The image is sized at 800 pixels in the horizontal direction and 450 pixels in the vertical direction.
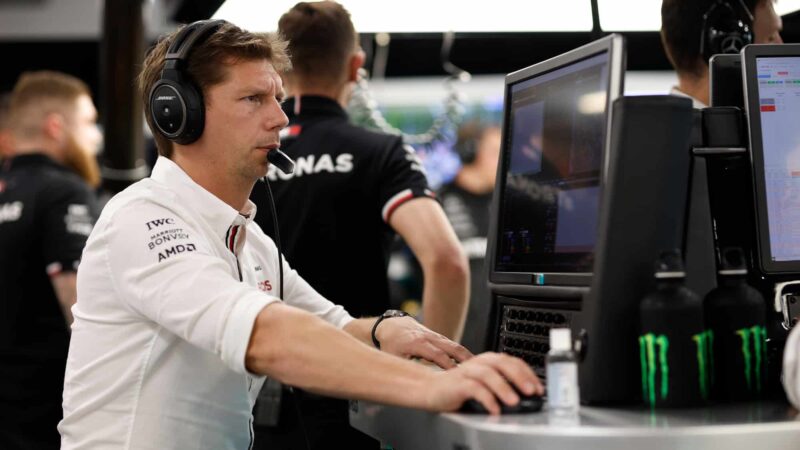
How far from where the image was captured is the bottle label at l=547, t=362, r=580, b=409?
1.24 m

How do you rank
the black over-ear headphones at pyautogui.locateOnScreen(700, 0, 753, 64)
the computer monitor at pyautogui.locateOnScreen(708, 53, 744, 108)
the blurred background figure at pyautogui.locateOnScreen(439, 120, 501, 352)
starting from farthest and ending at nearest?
1. the blurred background figure at pyautogui.locateOnScreen(439, 120, 501, 352)
2. the black over-ear headphones at pyautogui.locateOnScreen(700, 0, 753, 64)
3. the computer monitor at pyautogui.locateOnScreen(708, 53, 744, 108)

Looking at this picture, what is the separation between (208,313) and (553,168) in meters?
0.53

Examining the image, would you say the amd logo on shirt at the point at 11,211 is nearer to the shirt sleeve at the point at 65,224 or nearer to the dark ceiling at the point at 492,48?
the shirt sleeve at the point at 65,224

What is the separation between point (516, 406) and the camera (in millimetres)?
1234

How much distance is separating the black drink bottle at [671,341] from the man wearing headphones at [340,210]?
1.12m

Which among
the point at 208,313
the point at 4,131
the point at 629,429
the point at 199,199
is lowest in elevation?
the point at 629,429

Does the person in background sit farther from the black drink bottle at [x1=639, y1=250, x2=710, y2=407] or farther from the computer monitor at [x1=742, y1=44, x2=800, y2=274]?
the black drink bottle at [x1=639, y1=250, x2=710, y2=407]

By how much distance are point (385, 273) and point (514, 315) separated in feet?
3.00

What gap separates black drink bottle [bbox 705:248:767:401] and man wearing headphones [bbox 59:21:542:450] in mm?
259

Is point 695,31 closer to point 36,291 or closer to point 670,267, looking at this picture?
point 670,267

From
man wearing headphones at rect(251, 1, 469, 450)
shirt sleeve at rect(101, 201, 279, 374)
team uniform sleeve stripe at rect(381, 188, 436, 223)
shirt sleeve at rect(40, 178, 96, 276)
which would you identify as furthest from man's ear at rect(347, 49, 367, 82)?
shirt sleeve at rect(40, 178, 96, 276)

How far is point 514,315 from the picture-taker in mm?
1623

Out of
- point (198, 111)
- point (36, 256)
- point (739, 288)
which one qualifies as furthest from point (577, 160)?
point (36, 256)

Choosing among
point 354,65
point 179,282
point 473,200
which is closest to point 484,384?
point 179,282
